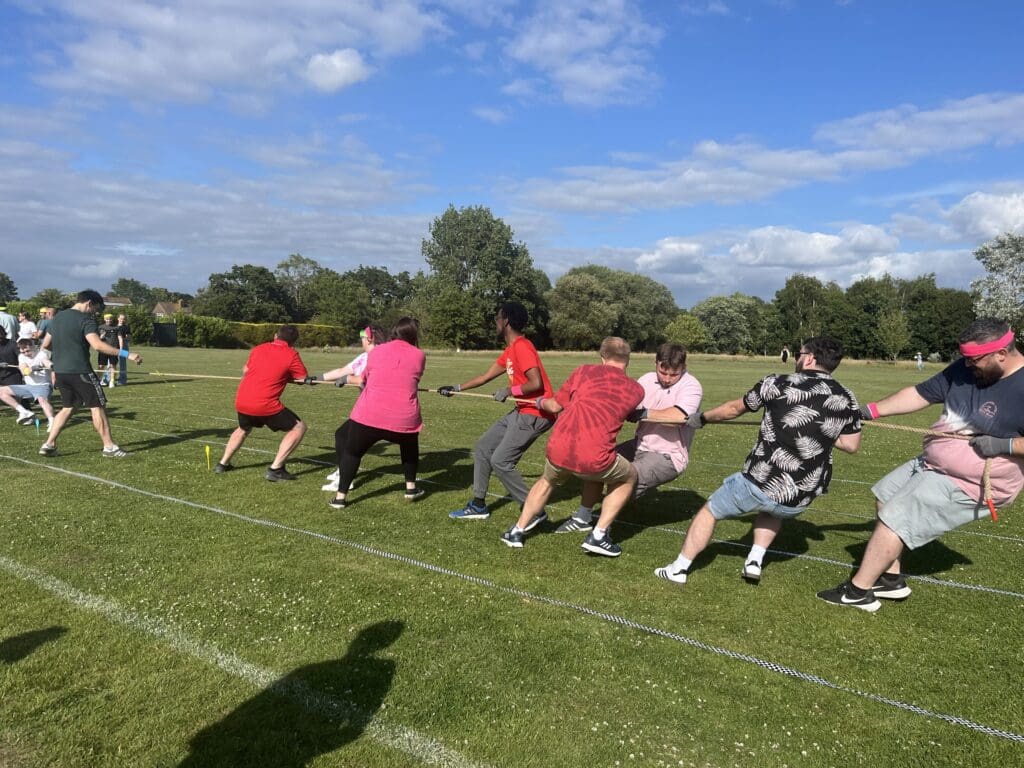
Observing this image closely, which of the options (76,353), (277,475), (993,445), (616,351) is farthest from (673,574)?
(76,353)

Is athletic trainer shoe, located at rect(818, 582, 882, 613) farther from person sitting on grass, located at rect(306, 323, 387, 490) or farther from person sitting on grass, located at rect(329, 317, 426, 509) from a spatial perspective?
person sitting on grass, located at rect(306, 323, 387, 490)

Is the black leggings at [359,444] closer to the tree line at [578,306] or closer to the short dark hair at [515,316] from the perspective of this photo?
the short dark hair at [515,316]

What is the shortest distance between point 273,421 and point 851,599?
21.1 ft

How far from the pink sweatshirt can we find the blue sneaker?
100 cm

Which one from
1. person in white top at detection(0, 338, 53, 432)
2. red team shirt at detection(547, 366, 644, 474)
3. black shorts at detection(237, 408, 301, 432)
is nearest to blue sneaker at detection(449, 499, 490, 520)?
red team shirt at detection(547, 366, 644, 474)

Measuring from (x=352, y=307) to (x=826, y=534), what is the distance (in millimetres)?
83940

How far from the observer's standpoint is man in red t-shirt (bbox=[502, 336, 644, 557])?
534 cm

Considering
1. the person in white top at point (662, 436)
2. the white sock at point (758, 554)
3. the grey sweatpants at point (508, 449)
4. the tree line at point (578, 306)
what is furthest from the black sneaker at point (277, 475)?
the tree line at point (578, 306)

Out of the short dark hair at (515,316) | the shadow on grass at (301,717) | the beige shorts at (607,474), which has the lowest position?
the shadow on grass at (301,717)

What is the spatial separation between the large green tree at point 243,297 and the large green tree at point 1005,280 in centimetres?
7674

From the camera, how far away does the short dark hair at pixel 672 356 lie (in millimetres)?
6355

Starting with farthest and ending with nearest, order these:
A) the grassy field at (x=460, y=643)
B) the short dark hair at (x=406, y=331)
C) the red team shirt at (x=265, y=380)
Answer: the red team shirt at (x=265, y=380) → the short dark hair at (x=406, y=331) → the grassy field at (x=460, y=643)

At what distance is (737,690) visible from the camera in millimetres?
3727

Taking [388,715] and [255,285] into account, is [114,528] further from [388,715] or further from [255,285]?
[255,285]
